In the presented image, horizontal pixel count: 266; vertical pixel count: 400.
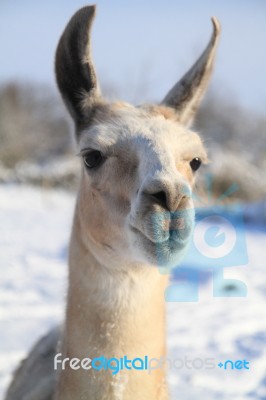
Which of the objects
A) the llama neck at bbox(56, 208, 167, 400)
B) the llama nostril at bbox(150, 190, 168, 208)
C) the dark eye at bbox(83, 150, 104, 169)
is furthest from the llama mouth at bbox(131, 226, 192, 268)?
the dark eye at bbox(83, 150, 104, 169)

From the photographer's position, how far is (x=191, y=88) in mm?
2898

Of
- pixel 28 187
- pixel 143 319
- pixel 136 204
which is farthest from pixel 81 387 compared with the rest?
pixel 28 187

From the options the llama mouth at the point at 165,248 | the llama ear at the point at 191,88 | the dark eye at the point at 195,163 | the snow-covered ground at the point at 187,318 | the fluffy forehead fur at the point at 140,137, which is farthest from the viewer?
the snow-covered ground at the point at 187,318

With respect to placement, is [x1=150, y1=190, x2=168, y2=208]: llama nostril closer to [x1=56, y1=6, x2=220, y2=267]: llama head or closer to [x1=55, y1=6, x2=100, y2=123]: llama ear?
[x1=56, y1=6, x2=220, y2=267]: llama head

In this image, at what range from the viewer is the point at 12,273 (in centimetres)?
723

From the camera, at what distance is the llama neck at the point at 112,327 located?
7.48ft

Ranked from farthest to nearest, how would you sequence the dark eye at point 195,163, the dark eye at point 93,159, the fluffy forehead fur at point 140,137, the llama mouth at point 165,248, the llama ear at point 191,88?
the llama ear at point 191,88 → the dark eye at point 195,163 → the dark eye at point 93,159 → the fluffy forehead fur at point 140,137 → the llama mouth at point 165,248

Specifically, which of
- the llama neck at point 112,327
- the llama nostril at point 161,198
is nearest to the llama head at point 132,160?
the llama nostril at point 161,198

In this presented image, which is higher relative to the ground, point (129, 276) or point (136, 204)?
point (136, 204)

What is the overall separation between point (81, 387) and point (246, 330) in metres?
3.64

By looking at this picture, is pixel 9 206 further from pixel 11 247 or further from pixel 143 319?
pixel 143 319

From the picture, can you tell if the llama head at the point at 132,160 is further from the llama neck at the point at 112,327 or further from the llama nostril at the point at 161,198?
the llama neck at the point at 112,327

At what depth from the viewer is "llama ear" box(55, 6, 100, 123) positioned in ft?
8.15

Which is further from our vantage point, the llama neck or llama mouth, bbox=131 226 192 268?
the llama neck
